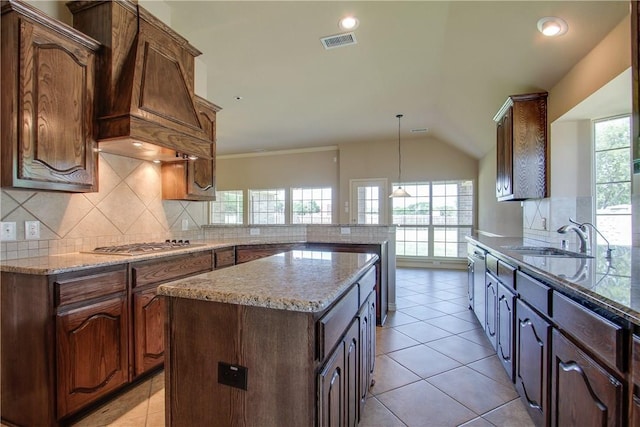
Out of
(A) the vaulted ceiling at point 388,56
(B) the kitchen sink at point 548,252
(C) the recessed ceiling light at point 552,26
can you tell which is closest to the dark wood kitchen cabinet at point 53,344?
(A) the vaulted ceiling at point 388,56

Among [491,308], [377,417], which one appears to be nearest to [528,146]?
[491,308]

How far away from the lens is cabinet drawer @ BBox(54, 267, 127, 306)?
1636 mm

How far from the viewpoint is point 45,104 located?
1802mm

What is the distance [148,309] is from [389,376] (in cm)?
184

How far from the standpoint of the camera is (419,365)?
2.44 m

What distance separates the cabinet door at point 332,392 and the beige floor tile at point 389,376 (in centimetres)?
100

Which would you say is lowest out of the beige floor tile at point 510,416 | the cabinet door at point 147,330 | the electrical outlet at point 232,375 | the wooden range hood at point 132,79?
the beige floor tile at point 510,416

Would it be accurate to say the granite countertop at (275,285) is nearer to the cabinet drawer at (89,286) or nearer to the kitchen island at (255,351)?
the kitchen island at (255,351)

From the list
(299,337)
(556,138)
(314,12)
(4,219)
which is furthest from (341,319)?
(556,138)

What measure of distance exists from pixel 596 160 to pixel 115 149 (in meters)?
4.05

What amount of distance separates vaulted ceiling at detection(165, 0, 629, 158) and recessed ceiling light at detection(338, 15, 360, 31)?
0.16 feet

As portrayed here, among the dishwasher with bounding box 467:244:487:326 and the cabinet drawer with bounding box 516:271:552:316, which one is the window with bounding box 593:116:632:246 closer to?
the dishwasher with bounding box 467:244:487:326

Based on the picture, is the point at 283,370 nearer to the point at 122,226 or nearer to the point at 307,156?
the point at 122,226

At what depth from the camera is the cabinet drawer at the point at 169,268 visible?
6.80 ft
